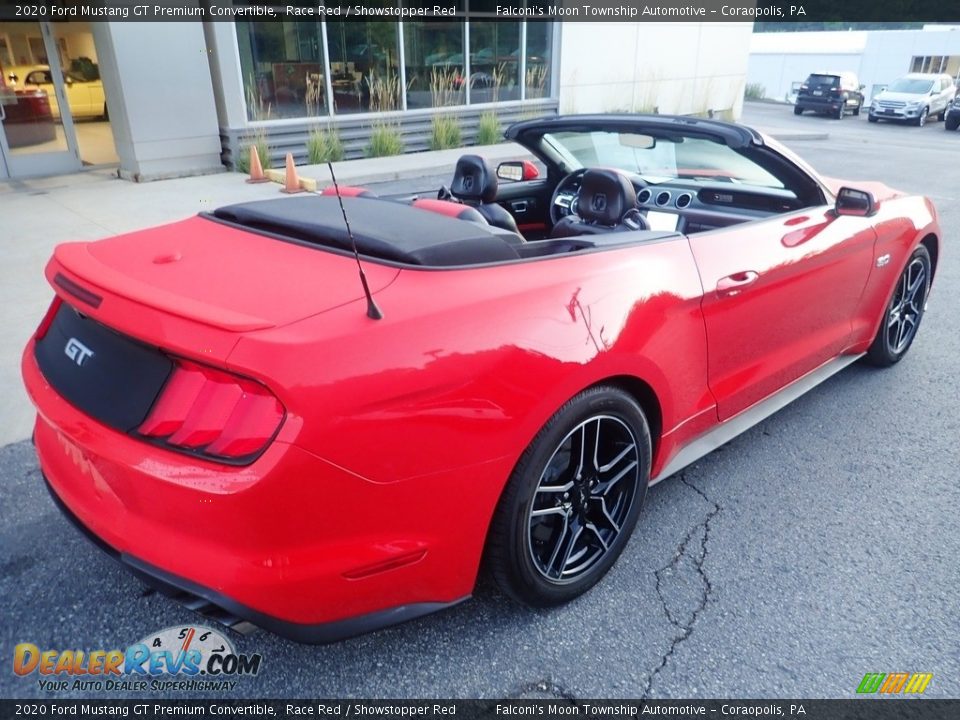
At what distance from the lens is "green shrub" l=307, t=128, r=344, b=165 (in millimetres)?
11891

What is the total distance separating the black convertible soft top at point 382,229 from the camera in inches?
86.7

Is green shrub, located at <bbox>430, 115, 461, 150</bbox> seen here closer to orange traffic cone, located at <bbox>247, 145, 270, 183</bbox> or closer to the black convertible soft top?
orange traffic cone, located at <bbox>247, 145, 270, 183</bbox>

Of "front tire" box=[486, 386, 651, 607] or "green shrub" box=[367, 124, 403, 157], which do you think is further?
"green shrub" box=[367, 124, 403, 157]

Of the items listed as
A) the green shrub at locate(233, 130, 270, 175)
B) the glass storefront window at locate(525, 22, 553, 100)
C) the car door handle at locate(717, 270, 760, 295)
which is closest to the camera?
the car door handle at locate(717, 270, 760, 295)

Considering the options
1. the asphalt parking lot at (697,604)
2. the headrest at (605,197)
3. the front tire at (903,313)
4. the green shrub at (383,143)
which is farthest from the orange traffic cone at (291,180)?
the front tire at (903,313)

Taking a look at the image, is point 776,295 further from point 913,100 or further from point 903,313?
point 913,100

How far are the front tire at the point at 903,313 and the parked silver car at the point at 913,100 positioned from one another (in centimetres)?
2675

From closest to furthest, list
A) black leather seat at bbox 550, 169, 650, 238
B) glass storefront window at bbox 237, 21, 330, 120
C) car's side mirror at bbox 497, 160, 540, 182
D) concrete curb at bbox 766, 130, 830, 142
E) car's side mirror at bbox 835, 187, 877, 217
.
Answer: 1. black leather seat at bbox 550, 169, 650, 238
2. car's side mirror at bbox 835, 187, 877, 217
3. car's side mirror at bbox 497, 160, 540, 182
4. glass storefront window at bbox 237, 21, 330, 120
5. concrete curb at bbox 766, 130, 830, 142

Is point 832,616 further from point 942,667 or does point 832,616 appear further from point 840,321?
point 840,321

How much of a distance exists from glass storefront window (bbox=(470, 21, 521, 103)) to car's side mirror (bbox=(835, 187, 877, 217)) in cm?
1214

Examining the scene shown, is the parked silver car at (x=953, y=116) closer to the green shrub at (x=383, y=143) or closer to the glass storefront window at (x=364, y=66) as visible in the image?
the glass storefront window at (x=364, y=66)

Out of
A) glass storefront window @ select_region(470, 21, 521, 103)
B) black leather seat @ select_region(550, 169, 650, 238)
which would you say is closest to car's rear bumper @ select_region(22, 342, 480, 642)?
black leather seat @ select_region(550, 169, 650, 238)

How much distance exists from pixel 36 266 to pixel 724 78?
17.3 metres

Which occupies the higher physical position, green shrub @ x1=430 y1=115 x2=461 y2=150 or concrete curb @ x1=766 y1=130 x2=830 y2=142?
green shrub @ x1=430 y1=115 x2=461 y2=150
